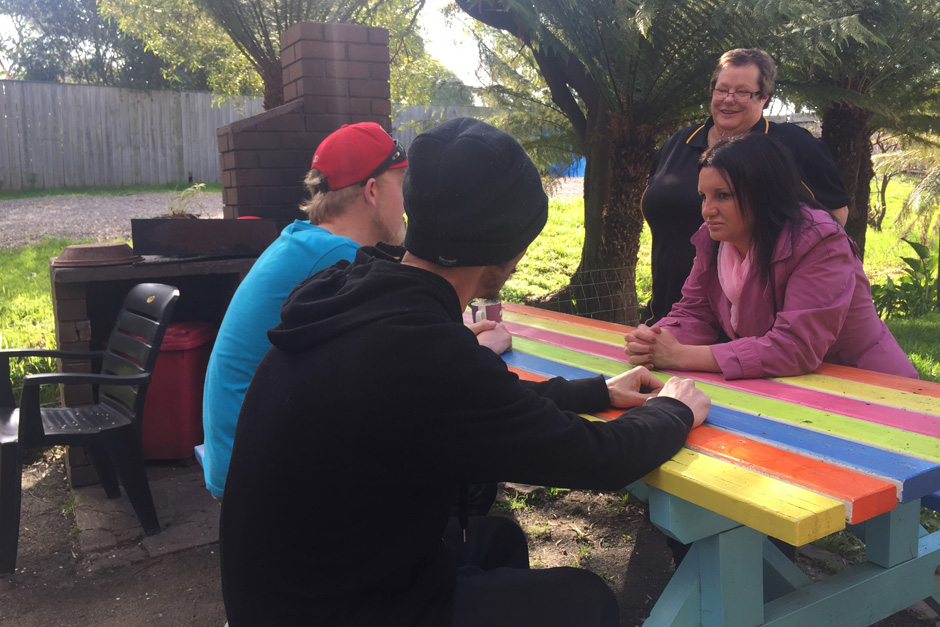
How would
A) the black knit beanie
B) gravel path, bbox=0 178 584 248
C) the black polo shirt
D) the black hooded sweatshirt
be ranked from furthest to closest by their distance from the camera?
gravel path, bbox=0 178 584 248 < the black polo shirt < the black knit beanie < the black hooded sweatshirt

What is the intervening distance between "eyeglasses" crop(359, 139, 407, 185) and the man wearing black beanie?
1.16 meters

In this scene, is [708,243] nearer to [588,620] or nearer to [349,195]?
[349,195]

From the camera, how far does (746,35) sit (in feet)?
18.1

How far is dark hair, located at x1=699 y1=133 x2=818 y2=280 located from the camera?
2.32m

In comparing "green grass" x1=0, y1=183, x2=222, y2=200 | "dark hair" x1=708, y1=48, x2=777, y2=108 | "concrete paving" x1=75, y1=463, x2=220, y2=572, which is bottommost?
"concrete paving" x1=75, y1=463, x2=220, y2=572

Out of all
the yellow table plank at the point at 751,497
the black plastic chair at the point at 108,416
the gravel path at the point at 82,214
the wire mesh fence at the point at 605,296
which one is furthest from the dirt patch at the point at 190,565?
the gravel path at the point at 82,214

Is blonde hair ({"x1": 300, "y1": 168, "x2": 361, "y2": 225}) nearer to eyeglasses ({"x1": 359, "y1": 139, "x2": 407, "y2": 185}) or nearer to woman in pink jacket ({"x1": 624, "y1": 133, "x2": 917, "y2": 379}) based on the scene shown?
eyeglasses ({"x1": 359, "y1": 139, "x2": 407, "y2": 185})

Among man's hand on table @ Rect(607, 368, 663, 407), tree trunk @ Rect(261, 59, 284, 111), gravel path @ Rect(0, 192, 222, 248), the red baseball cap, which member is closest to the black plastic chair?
the red baseball cap

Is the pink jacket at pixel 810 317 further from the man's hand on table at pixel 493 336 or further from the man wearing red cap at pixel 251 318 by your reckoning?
the man wearing red cap at pixel 251 318

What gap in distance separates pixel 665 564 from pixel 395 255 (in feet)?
6.62

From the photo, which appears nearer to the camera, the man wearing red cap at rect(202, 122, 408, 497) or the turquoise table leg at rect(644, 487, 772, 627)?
the turquoise table leg at rect(644, 487, 772, 627)

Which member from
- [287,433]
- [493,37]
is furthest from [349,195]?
[493,37]

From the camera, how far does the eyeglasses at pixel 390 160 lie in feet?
8.73

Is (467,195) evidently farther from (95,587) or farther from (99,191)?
(99,191)
